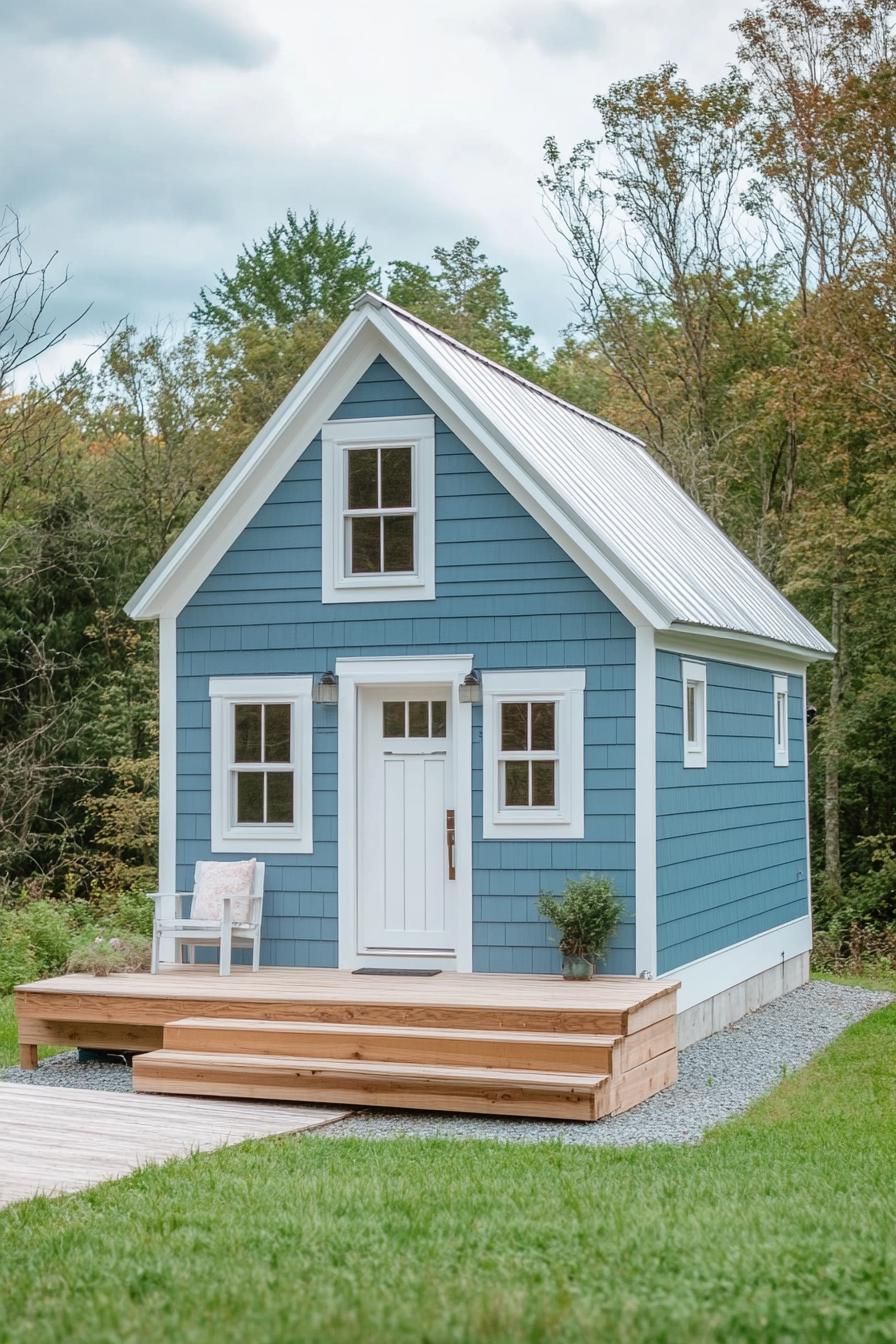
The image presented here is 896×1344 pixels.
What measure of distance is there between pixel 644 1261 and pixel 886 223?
1939cm

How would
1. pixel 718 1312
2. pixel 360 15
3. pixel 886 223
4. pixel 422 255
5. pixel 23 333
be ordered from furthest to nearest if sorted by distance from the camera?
Result: pixel 422 255
pixel 886 223
pixel 23 333
pixel 360 15
pixel 718 1312

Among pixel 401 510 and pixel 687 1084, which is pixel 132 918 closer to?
pixel 401 510

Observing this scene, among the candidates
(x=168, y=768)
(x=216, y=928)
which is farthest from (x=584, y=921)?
(x=168, y=768)

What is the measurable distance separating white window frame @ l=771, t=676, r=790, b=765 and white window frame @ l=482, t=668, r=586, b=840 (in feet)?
15.7

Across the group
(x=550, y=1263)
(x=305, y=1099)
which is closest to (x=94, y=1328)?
(x=550, y=1263)

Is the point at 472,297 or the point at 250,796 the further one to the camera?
the point at 472,297

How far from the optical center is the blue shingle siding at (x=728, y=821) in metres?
12.1

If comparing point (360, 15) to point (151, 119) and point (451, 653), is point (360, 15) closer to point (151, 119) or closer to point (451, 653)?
point (151, 119)

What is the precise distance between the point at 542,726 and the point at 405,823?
1.35 m

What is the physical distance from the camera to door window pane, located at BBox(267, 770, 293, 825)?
1258 cm

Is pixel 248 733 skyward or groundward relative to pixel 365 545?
groundward

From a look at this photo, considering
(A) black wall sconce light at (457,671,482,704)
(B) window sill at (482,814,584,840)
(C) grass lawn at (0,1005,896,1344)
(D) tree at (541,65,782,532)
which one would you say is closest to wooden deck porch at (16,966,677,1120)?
(B) window sill at (482,814,584,840)

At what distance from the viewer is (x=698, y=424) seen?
1016 inches

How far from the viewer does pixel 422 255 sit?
3728cm
